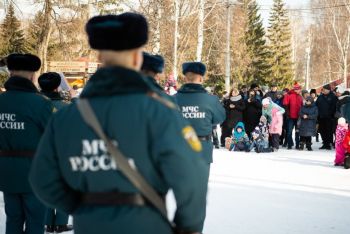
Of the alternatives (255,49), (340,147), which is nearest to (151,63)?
(340,147)

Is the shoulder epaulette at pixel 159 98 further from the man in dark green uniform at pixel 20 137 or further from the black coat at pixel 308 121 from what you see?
A: the black coat at pixel 308 121

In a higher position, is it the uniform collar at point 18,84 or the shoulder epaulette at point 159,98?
the uniform collar at point 18,84

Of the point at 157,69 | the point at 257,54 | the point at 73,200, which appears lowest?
the point at 73,200

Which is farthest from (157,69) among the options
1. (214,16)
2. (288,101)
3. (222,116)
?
(214,16)

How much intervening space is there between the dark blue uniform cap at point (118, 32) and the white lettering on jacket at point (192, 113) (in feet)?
12.3

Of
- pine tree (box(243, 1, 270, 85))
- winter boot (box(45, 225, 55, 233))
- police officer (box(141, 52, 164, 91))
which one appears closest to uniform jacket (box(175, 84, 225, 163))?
police officer (box(141, 52, 164, 91))

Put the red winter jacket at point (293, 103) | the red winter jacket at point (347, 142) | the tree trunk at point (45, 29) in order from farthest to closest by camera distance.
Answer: the tree trunk at point (45, 29) → the red winter jacket at point (293, 103) → the red winter jacket at point (347, 142)

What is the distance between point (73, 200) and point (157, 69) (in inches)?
97.1

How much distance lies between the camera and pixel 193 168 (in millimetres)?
2232

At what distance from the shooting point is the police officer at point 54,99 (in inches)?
232

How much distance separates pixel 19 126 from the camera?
4.43 m

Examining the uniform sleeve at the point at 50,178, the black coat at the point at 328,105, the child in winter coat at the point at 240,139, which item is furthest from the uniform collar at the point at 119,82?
the black coat at the point at 328,105

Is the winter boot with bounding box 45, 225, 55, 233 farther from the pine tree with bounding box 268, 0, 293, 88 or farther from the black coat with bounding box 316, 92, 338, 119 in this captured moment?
the pine tree with bounding box 268, 0, 293, 88

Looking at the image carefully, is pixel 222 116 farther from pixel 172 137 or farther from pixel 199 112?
pixel 172 137
